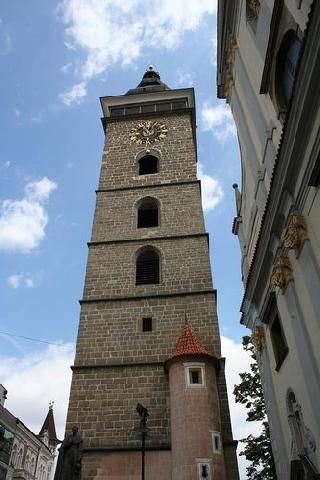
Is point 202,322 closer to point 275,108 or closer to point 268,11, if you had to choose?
point 275,108

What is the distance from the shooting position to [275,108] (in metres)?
9.89

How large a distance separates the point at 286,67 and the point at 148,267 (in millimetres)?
8791

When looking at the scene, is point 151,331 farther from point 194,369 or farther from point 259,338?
point 259,338

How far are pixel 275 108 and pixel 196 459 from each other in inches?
325

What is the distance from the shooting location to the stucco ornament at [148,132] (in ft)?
73.7

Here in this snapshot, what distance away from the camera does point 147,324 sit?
14.7 meters

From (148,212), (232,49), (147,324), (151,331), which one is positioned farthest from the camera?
(148,212)

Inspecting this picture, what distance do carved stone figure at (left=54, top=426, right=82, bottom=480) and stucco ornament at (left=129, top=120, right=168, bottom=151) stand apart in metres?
15.6

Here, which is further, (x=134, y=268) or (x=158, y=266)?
(x=158, y=266)

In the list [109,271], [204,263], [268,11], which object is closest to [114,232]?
[109,271]

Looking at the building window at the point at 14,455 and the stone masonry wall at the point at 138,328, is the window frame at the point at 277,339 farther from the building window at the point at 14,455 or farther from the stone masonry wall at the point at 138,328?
the building window at the point at 14,455

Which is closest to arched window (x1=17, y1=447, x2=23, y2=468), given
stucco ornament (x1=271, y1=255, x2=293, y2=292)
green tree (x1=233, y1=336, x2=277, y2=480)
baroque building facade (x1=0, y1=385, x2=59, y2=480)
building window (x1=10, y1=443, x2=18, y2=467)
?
baroque building facade (x1=0, y1=385, x2=59, y2=480)

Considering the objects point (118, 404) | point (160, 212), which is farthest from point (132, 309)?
point (160, 212)

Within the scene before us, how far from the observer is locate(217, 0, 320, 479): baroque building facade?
23.8 ft
